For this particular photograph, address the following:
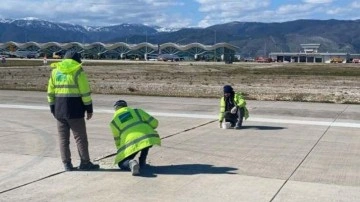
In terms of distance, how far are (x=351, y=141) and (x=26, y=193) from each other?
696 cm

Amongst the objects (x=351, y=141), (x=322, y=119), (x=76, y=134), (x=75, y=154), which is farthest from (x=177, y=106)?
(x=76, y=134)

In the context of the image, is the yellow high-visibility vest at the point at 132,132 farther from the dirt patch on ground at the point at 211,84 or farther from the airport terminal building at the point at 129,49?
the airport terminal building at the point at 129,49

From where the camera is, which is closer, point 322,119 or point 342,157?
point 342,157

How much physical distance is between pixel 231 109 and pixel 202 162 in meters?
4.14

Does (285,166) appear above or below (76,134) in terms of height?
below

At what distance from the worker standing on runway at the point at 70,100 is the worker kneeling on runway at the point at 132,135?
0.45 meters

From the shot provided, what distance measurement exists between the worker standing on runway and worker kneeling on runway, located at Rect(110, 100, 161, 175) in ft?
1.47

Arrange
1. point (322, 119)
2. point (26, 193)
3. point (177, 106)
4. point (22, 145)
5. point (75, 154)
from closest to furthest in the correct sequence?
1. point (26, 193)
2. point (75, 154)
3. point (22, 145)
4. point (322, 119)
5. point (177, 106)

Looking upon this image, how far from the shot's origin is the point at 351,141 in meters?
11.0

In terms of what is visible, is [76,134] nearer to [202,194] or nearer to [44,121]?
[202,194]

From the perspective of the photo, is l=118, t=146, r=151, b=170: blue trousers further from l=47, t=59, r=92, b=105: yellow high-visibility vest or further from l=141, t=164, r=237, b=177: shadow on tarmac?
l=47, t=59, r=92, b=105: yellow high-visibility vest

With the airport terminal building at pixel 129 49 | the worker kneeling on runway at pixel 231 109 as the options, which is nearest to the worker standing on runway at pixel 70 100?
the worker kneeling on runway at pixel 231 109

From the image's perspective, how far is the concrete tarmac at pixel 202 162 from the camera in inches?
262

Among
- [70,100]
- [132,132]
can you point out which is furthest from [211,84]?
[70,100]
